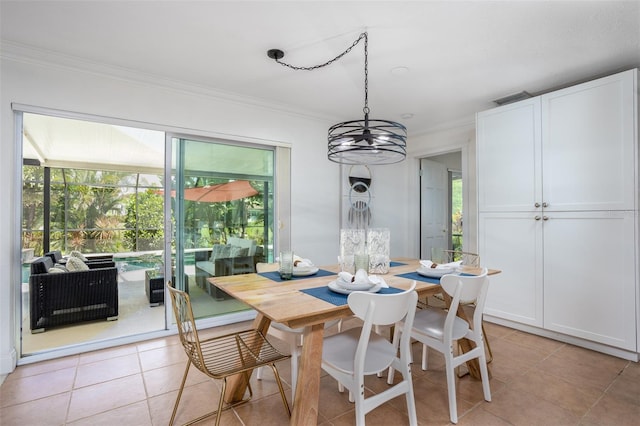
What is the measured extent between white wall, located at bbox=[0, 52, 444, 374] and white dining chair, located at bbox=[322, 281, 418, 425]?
7.30ft

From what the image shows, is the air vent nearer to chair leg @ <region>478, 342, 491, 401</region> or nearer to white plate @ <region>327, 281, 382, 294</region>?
chair leg @ <region>478, 342, 491, 401</region>

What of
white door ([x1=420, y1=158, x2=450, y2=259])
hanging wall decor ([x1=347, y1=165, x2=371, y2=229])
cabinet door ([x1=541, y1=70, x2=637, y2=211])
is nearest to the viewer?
cabinet door ([x1=541, y1=70, x2=637, y2=211])

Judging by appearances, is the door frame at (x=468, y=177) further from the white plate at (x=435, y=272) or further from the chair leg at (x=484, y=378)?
the chair leg at (x=484, y=378)

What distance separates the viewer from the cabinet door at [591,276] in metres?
2.46

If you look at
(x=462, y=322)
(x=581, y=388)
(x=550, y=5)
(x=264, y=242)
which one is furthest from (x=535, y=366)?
(x=264, y=242)

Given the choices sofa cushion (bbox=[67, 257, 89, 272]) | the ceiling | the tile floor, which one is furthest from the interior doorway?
sofa cushion (bbox=[67, 257, 89, 272])

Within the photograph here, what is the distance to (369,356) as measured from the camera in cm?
160

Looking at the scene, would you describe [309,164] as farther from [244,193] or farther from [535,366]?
[535,366]

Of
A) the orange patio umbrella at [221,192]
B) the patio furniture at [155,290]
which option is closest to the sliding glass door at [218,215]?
the orange patio umbrella at [221,192]

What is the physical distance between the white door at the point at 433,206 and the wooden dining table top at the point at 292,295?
2652mm

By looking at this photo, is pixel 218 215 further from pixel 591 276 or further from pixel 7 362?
pixel 591 276

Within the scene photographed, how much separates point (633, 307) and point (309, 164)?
3.32 m

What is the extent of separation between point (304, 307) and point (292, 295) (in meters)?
0.23

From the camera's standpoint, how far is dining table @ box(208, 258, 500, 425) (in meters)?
1.42
